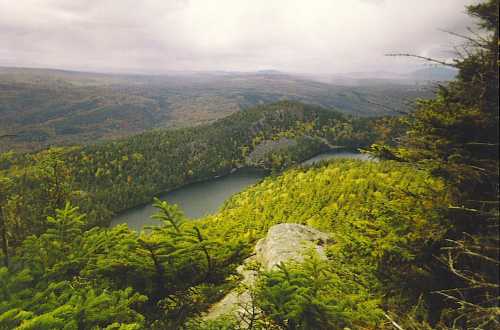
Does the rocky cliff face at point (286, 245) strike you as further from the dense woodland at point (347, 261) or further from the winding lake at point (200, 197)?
the winding lake at point (200, 197)

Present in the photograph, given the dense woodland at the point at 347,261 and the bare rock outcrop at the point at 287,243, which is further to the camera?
the bare rock outcrop at the point at 287,243

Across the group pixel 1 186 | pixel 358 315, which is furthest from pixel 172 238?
pixel 1 186

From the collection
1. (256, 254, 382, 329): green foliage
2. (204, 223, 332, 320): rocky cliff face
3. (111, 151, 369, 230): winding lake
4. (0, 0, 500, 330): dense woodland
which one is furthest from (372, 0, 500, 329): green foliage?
(111, 151, 369, 230): winding lake

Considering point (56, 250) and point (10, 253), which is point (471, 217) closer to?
point (56, 250)

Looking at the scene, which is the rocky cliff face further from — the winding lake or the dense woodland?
the winding lake

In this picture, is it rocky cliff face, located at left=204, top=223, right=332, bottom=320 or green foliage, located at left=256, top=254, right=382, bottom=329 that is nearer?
green foliage, located at left=256, top=254, right=382, bottom=329

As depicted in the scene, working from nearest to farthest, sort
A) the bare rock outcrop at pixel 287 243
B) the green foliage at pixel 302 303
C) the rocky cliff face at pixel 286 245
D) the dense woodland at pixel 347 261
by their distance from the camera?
1. the green foliage at pixel 302 303
2. the dense woodland at pixel 347 261
3. the rocky cliff face at pixel 286 245
4. the bare rock outcrop at pixel 287 243

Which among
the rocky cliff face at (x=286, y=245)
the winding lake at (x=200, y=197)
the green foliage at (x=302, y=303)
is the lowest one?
the winding lake at (x=200, y=197)

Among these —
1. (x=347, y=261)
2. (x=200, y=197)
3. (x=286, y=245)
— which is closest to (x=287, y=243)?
(x=286, y=245)

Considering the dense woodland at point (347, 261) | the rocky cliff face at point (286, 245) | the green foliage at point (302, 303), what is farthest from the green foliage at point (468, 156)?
the rocky cliff face at point (286, 245)
